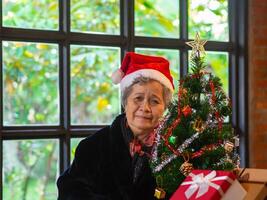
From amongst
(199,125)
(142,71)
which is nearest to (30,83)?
(142,71)

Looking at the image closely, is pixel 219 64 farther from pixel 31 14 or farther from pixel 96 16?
pixel 31 14

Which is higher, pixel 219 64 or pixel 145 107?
pixel 219 64

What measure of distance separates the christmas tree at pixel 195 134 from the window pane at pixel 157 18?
190 cm

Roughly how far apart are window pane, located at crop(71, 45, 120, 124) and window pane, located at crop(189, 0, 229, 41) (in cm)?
61

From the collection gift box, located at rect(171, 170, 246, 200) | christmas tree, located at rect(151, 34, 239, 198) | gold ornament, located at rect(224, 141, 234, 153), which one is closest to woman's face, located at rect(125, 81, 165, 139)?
christmas tree, located at rect(151, 34, 239, 198)

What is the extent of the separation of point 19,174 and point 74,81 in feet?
2.02

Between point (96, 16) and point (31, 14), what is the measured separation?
1.33 ft

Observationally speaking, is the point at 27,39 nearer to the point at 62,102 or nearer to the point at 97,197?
the point at 62,102

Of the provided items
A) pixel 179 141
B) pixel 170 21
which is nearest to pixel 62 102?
pixel 170 21

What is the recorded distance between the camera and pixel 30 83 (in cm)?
316

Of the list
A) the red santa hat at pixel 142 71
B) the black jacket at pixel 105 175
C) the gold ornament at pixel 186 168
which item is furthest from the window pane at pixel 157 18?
the gold ornament at pixel 186 168

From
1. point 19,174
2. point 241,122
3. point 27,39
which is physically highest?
point 27,39

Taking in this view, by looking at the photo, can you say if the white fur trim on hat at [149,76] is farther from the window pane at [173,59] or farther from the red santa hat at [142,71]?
the window pane at [173,59]

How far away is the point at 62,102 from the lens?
3.20 m
